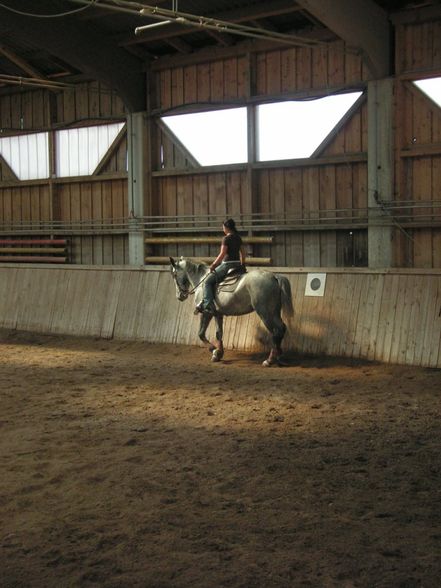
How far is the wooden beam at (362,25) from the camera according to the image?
949 centimetres

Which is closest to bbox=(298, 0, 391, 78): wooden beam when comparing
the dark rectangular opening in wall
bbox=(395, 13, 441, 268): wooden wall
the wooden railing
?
bbox=(395, 13, 441, 268): wooden wall

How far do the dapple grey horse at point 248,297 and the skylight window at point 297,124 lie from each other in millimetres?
2620

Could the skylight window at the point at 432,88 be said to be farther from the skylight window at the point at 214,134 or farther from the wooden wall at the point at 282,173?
the skylight window at the point at 214,134

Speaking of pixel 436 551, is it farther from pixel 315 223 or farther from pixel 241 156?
pixel 241 156

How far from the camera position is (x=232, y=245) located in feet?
33.4

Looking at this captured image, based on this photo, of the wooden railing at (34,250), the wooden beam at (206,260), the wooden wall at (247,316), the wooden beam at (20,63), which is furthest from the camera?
the wooden railing at (34,250)

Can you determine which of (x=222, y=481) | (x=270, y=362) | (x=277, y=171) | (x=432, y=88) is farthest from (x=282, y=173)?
(x=222, y=481)

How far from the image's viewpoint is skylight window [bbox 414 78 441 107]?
405 inches

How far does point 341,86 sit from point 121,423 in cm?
679

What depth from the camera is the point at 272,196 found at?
39.6 ft

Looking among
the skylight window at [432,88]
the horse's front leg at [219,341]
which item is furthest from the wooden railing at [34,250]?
the skylight window at [432,88]

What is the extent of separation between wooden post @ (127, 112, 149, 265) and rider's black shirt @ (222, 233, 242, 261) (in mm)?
3483

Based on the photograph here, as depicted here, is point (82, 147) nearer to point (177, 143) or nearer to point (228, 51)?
point (177, 143)

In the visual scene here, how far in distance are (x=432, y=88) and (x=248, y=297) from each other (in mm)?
4054
